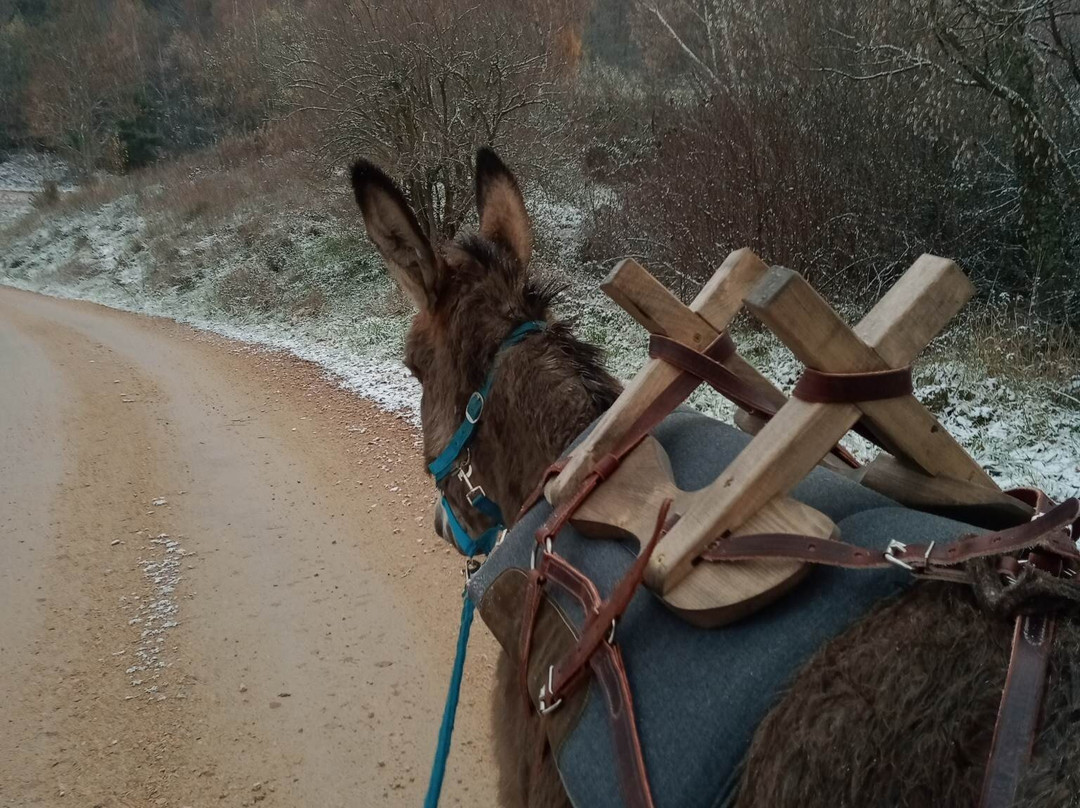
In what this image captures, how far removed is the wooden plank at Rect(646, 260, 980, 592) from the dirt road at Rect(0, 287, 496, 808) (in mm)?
2355

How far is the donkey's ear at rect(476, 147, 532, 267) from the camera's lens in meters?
2.62

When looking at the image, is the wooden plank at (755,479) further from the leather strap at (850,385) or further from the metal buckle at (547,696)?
the metal buckle at (547,696)

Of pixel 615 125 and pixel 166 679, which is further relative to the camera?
pixel 615 125

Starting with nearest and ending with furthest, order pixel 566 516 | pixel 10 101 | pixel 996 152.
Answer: pixel 566 516 → pixel 996 152 → pixel 10 101

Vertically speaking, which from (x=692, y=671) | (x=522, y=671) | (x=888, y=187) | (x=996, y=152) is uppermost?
(x=996, y=152)

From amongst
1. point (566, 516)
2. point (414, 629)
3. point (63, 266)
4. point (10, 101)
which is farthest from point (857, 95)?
point (10, 101)

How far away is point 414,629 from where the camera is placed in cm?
425

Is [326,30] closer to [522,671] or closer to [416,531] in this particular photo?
[416,531]

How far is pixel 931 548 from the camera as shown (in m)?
1.18

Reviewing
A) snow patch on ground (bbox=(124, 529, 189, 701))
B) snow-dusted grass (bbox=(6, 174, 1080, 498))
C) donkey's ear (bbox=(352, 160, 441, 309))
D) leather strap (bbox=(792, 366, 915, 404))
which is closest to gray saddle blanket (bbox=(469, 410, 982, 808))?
leather strap (bbox=(792, 366, 915, 404))

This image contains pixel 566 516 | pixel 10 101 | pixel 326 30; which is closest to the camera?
pixel 566 516

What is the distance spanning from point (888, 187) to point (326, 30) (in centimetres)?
1046

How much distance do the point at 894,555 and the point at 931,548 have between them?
6 cm

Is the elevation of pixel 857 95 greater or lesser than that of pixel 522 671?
greater
